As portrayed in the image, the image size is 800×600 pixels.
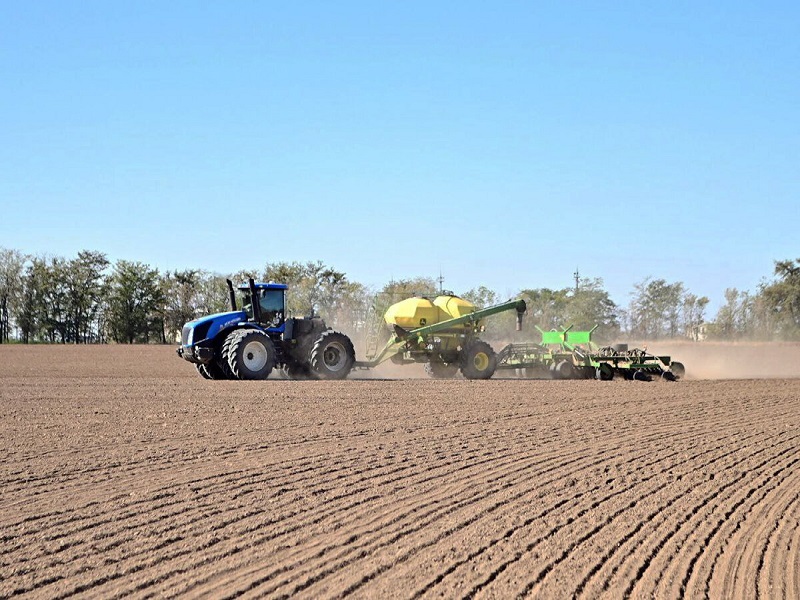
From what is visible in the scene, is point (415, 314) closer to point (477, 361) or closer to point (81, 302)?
point (477, 361)

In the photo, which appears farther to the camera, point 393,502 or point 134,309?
point 134,309

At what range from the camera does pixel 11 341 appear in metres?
56.8

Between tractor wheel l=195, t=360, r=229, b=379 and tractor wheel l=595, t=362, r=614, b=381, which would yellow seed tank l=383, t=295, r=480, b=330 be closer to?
tractor wheel l=595, t=362, r=614, b=381

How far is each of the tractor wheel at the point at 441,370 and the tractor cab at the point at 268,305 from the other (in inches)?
188

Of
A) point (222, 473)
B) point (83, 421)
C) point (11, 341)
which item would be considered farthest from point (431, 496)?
point (11, 341)

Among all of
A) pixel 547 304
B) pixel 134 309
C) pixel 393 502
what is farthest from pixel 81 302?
pixel 393 502

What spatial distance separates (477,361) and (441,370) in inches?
47.4

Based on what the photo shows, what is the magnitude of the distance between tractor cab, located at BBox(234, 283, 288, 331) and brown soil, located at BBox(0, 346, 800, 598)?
6.55 m

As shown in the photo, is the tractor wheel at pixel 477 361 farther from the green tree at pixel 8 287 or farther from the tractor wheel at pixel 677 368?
the green tree at pixel 8 287

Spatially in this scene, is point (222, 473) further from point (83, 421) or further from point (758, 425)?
point (758, 425)

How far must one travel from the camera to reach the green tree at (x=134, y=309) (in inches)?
2297

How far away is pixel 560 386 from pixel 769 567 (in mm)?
14808

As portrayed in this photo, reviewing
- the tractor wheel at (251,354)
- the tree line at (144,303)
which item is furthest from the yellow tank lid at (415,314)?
the tree line at (144,303)

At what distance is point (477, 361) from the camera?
2370 cm
